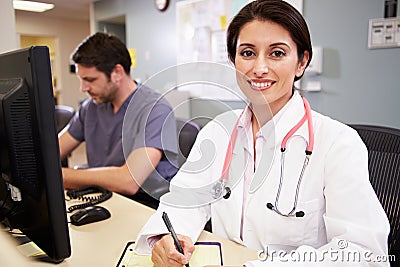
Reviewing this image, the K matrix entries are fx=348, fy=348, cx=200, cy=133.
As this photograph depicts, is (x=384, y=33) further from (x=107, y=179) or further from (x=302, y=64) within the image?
(x=107, y=179)

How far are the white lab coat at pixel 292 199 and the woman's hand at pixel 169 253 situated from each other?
0.06 meters

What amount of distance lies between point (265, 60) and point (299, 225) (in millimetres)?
461

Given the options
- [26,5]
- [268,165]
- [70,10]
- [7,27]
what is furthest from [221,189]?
[70,10]

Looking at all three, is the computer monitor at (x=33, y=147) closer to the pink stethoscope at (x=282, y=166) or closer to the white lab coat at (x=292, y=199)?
the white lab coat at (x=292, y=199)

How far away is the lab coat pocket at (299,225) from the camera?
3.03 ft

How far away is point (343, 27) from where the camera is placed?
2865 mm

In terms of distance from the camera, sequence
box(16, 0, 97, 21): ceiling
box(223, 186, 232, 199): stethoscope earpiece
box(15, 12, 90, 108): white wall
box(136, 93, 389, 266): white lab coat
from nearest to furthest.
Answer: box(136, 93, 389, 266): white lab coat, box(223, 186, 232, 199): stethoscope earpiece, box(16, 0, 97, 21): ceiling, box(15, 12, 90, 108): white wall

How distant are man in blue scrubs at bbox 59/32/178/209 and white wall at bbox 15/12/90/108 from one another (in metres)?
5.64

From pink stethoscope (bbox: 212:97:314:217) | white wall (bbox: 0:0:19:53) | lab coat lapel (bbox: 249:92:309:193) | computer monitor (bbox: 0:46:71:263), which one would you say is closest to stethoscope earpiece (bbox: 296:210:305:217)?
pink stethoscope (bbox: 212:97:314:217)

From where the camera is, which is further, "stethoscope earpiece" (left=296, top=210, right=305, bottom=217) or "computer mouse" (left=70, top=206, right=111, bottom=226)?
"computer mouse" (left=70, top=206, right=111, bottom=226)

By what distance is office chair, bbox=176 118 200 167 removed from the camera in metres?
1.02

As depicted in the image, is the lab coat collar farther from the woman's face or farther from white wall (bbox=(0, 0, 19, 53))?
white wall (bbox=(0, 0, 19, 53))

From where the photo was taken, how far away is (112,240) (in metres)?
0.99

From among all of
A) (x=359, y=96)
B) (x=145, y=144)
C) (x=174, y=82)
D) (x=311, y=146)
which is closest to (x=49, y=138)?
(x=174, y=82)
